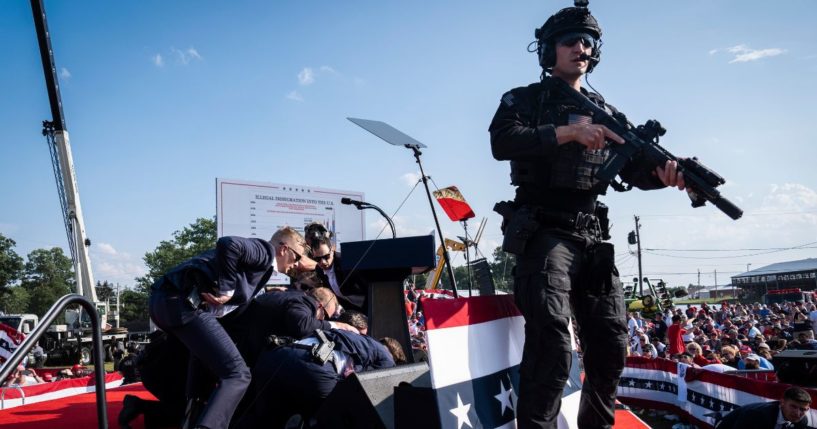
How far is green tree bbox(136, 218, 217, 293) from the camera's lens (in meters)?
63.8

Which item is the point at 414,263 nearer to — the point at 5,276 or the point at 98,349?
the point at 98,349

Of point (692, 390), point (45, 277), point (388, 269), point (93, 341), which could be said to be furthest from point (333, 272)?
point (45, 277)

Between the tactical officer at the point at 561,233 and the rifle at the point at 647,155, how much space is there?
40mm

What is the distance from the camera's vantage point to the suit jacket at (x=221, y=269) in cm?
363

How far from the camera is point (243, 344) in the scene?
4309mm

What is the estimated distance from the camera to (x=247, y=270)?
3.79 m

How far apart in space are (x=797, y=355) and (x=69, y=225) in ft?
63.5

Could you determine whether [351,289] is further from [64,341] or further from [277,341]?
[64,341]

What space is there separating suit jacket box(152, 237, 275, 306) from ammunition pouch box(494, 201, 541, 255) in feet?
5.25

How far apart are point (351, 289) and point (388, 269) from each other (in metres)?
0.68

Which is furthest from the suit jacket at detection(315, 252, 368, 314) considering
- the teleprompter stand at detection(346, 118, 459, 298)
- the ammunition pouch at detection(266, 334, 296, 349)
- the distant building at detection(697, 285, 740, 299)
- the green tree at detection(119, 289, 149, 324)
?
the distant building at detection(697, 285, 740, 299)

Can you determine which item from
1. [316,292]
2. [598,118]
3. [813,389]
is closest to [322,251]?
[316,292]

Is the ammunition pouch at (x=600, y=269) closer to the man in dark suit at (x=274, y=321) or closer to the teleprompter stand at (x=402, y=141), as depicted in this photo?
the man in dark suit at (x=274, y=321)

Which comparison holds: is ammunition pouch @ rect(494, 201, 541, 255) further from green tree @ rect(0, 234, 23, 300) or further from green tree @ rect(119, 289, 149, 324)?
green tree @ rect(119, 289, 149, 324)
